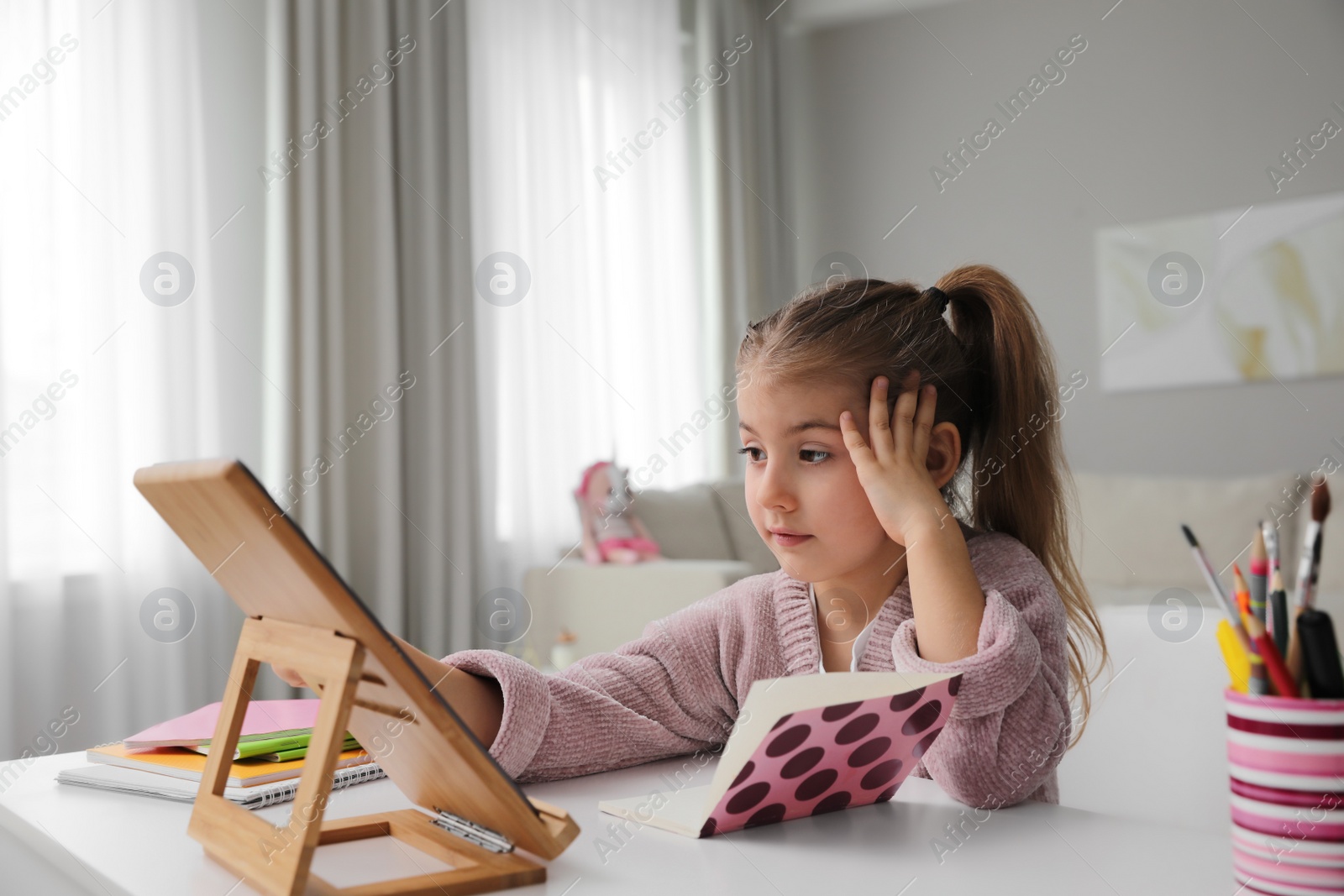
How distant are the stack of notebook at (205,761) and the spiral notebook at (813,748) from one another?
0.22m

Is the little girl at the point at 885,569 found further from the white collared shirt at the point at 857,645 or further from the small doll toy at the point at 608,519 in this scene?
the small doll toy at the point at 608,519

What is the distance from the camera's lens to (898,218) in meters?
4.80

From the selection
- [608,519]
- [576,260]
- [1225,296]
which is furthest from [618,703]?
[1225,296]

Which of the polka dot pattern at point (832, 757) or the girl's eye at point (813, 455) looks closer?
the polka dot pattern at point (832, 757)

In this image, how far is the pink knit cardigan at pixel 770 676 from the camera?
27.5 inches

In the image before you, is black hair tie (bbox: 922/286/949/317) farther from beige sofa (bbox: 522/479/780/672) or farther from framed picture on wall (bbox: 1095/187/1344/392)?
framed picture on wall (bbox: 1095/187/1344/392)

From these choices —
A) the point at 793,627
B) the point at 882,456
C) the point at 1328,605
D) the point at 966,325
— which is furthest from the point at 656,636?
the point at 1328,605

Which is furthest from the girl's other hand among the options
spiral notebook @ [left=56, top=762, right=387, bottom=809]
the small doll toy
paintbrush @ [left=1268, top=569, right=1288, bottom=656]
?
the small doll toy

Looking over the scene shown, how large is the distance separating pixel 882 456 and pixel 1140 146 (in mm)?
3965

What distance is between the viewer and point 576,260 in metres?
3.85

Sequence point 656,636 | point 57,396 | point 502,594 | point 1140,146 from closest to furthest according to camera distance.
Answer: point 656,636 → point 57,396 → point 502,594 → point 1140,146

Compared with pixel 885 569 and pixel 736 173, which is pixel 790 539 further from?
pixel 736 173

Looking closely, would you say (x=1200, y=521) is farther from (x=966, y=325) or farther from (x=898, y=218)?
(x=966, y=325)

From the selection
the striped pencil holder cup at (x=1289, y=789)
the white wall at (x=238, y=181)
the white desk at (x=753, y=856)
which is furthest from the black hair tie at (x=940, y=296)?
the white wall at (x=238, y=181)
